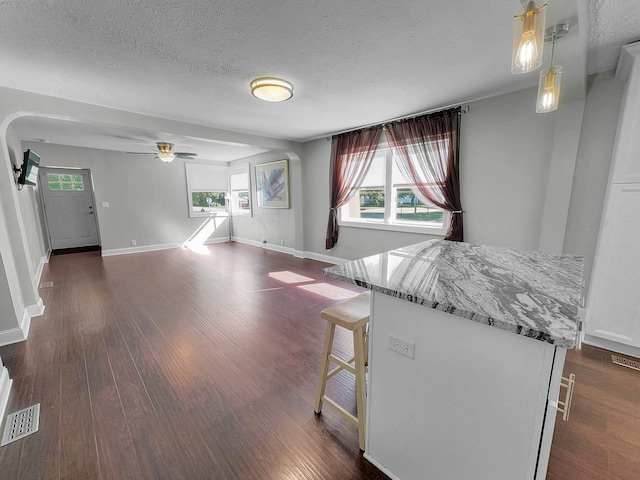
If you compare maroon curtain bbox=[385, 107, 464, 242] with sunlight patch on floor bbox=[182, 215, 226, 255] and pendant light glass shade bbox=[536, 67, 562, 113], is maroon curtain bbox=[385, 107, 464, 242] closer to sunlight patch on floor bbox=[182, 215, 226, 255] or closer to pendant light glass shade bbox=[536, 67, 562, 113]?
pendant light glass shade bbox=[536, 67, 562, 113]

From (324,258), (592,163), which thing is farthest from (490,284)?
(324,258)

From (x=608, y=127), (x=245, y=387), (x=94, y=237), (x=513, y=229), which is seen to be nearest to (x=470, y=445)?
(x=245, y=387)

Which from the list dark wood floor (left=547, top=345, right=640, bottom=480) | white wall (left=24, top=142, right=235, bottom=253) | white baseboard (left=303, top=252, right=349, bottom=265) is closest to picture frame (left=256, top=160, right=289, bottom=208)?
white baseboard (left=303, top=252, right=349, bottom=265)

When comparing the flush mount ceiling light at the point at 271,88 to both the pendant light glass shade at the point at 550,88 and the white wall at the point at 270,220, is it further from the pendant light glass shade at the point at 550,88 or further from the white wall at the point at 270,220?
the white wall at the point at 270,220

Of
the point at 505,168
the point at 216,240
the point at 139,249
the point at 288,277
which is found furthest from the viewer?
the point at 216,240

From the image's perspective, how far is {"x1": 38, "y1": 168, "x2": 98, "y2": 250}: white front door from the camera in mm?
5914

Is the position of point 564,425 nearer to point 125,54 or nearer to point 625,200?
point 625,200

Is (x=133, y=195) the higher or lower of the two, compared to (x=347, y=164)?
lower

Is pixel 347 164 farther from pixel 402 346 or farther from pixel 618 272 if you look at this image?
pixel 402 346

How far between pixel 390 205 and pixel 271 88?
2473mm

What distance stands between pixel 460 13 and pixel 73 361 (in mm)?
3768

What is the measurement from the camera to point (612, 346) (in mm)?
2277

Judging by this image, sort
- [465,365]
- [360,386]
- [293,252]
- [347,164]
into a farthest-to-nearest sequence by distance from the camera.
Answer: [293,252], [347,164], [360,386], [465,365]

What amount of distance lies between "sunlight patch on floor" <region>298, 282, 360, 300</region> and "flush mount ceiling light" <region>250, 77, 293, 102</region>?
2.40 m
